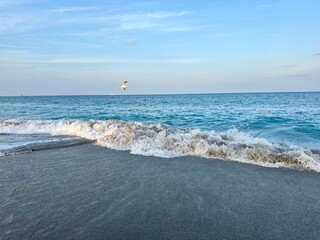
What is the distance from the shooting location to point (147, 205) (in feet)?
18.8

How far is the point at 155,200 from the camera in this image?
19.6ft

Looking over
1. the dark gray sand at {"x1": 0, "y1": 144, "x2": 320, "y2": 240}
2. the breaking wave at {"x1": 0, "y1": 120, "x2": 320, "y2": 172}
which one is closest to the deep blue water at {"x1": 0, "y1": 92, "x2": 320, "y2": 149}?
the breaking wave at {"x1": 0, "y1": 120, "x2": 320, "y2": 172}

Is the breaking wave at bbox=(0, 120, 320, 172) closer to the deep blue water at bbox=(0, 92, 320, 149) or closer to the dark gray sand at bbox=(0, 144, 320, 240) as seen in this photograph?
the dark gray sand at bbox=(0, 144, 320, 240)

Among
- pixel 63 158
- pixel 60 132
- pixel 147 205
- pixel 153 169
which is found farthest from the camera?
pixel 60 132

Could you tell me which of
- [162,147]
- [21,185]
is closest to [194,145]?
[162,147]

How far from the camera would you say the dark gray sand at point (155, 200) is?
470 cm

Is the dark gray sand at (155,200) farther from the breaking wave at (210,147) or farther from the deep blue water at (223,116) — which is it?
the deep blue water at (223,116)

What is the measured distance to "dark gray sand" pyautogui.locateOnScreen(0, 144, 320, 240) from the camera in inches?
185

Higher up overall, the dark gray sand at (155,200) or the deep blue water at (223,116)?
the dark gray sand at (155,200)

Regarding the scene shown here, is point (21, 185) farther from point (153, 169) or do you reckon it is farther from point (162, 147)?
point (162, 147)

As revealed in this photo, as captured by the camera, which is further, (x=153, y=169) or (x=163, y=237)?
(x=153, y=169)

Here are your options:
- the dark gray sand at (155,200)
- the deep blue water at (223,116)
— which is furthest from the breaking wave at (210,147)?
the deep blue water at (223,116)

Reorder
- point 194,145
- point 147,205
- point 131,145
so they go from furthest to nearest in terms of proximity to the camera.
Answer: point 131,145
point 194,145
point 147,205

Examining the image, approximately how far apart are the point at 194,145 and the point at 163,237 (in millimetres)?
6615
